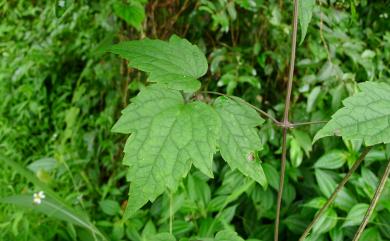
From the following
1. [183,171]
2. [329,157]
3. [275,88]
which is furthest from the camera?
[275,88]

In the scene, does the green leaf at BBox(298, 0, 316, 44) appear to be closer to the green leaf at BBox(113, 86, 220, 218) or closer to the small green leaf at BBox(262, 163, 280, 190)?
the green leaf at BBox(113, 86, 220, 218)

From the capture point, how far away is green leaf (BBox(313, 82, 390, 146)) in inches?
24.4

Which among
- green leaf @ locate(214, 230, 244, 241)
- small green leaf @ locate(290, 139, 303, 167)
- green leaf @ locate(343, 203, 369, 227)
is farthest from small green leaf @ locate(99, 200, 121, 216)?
green leaf @ locate(214, 230, 244, 241)

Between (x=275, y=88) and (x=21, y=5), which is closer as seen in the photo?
(x=275, y=88)

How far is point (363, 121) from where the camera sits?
0.63 m

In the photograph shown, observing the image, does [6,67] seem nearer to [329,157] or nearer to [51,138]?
[51,138]

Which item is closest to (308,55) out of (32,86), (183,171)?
(183,171)

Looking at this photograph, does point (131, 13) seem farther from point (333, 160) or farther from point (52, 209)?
point (333, 160)

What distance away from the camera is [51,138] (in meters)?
2.65

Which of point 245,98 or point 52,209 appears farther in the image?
point 245,98

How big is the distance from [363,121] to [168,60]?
34cm

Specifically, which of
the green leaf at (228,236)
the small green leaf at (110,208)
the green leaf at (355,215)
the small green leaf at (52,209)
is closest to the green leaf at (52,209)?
the small green leaf at (52,209)

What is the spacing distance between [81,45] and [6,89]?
0.70 m

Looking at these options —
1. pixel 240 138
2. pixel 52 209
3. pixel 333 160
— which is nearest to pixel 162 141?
pixel 240 138
